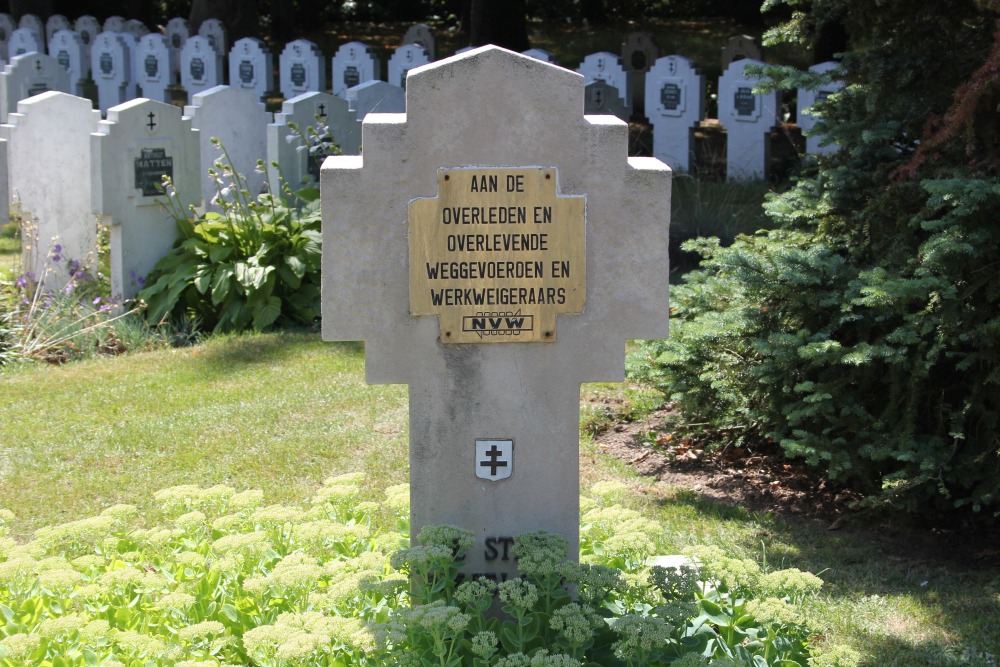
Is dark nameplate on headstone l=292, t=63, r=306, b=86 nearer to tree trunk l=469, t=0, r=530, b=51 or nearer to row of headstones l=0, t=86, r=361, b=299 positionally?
tree trunk l=469, t=0, r=530, b=51

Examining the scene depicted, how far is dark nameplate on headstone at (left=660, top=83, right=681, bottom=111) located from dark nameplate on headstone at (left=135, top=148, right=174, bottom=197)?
262 inches

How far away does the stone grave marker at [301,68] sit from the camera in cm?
A: 1795

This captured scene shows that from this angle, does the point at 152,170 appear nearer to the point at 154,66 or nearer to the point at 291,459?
the point at 291,459

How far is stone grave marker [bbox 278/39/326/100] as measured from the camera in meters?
18.0

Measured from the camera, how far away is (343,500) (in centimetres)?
469

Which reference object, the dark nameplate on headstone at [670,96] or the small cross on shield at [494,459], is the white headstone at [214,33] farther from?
the small cross on shield at [494,459]

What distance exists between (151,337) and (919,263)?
553 centimetres

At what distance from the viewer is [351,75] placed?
58.0 feet

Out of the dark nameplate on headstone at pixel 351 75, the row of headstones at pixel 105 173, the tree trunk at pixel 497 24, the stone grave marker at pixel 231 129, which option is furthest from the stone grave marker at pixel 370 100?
the tree trunk at pixel 497 24

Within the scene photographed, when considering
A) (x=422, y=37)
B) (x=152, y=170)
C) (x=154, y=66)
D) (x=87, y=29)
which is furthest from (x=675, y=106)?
(x=87, y=29)

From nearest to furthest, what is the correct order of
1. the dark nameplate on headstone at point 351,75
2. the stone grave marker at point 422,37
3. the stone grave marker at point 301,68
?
the dark nameplate on headstone at point 351,75 → the stone grave marker at point 301,68 → the stone grave marker at point 422,37

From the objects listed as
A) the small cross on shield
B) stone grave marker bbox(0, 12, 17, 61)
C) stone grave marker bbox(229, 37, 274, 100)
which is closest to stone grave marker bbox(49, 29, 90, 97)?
stone grave marker bbox(0, 12, 17, 61)

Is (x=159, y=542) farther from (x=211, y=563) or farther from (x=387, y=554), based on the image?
(x=387, y=554)

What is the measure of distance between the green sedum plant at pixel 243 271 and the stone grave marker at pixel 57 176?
684 millimetres
